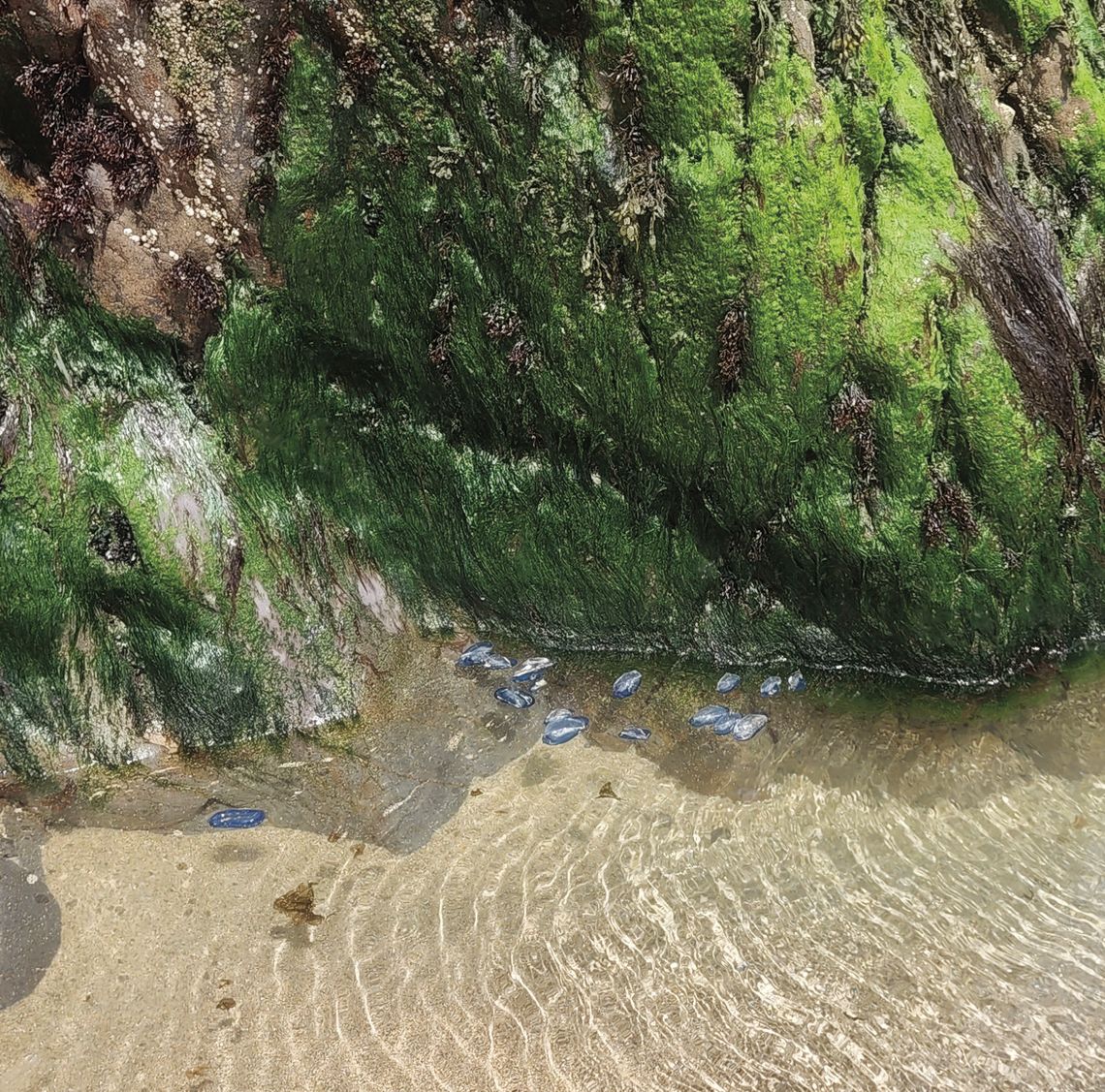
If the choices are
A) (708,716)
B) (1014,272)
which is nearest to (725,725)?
(708,716)

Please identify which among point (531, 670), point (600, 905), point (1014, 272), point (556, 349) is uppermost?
point (556, 349)

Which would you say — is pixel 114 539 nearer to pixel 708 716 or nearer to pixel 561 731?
pixel 561 731

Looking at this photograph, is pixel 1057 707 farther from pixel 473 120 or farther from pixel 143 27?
pixel 143 27

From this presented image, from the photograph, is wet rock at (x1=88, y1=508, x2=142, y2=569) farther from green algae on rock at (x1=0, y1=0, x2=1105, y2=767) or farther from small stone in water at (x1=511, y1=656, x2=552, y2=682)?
small stone in water at (x1=511, y1=656, x2=552, y2=682)

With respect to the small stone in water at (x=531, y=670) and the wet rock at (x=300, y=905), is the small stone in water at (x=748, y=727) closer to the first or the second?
the small stone in water at (x=531, y=670)

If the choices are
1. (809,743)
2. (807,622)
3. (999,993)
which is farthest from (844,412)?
(999,993)

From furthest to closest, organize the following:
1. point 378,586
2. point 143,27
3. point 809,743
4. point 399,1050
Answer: point 378,586 < point 809,743 < point 143,27 < point 399,1050

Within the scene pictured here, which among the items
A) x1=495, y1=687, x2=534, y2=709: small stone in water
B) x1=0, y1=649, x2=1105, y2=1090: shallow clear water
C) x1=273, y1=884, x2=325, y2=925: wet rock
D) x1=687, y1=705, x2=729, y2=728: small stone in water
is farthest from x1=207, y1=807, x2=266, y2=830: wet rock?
x1=687, y1=705, x2=729, y2=728: small stone in water
